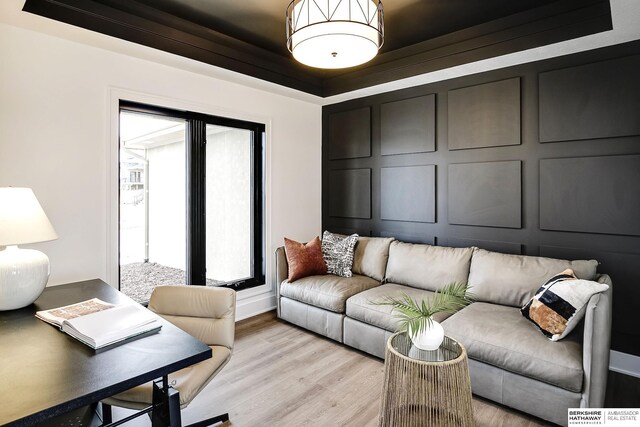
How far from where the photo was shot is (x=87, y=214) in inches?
105

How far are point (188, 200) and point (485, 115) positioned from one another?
2957 mm

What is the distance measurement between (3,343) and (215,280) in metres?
2.26

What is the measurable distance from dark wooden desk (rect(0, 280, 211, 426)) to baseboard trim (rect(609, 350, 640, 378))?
3046mm

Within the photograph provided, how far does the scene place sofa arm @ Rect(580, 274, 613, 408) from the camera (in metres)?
1.83

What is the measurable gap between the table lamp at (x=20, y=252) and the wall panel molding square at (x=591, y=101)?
364cm

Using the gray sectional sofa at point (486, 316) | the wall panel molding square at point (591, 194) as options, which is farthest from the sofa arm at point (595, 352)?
the wall panel molding square at point (591, 194)

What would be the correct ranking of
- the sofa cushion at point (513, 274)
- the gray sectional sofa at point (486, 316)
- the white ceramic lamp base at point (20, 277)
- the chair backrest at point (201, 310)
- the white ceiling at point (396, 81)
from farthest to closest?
1. the sofa cushion at point (513, 274)
2. the white ceiling at point (396, 81)
3. the chair backrest at point (201, 310)
4. the gray sectional sofa at point (486, 316)
5. the white ceramic lamp base at point (20, 277)

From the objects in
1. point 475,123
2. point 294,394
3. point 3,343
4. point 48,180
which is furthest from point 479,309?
point 48,180

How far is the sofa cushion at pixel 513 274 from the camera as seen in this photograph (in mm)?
2512

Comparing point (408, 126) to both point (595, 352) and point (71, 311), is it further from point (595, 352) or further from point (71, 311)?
point (71, 311)

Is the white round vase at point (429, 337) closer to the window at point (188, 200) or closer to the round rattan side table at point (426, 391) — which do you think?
A: the round rattan side table at point (426, 391)

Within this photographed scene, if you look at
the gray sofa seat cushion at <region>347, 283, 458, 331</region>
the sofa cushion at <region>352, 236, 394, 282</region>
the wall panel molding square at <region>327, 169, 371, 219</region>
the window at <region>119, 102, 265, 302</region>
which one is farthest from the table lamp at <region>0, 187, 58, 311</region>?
the wall panel molding square at <region>327, 169, 371, 219</region>

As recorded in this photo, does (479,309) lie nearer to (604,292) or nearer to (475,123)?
(604,292)

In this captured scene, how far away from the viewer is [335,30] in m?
1.81
